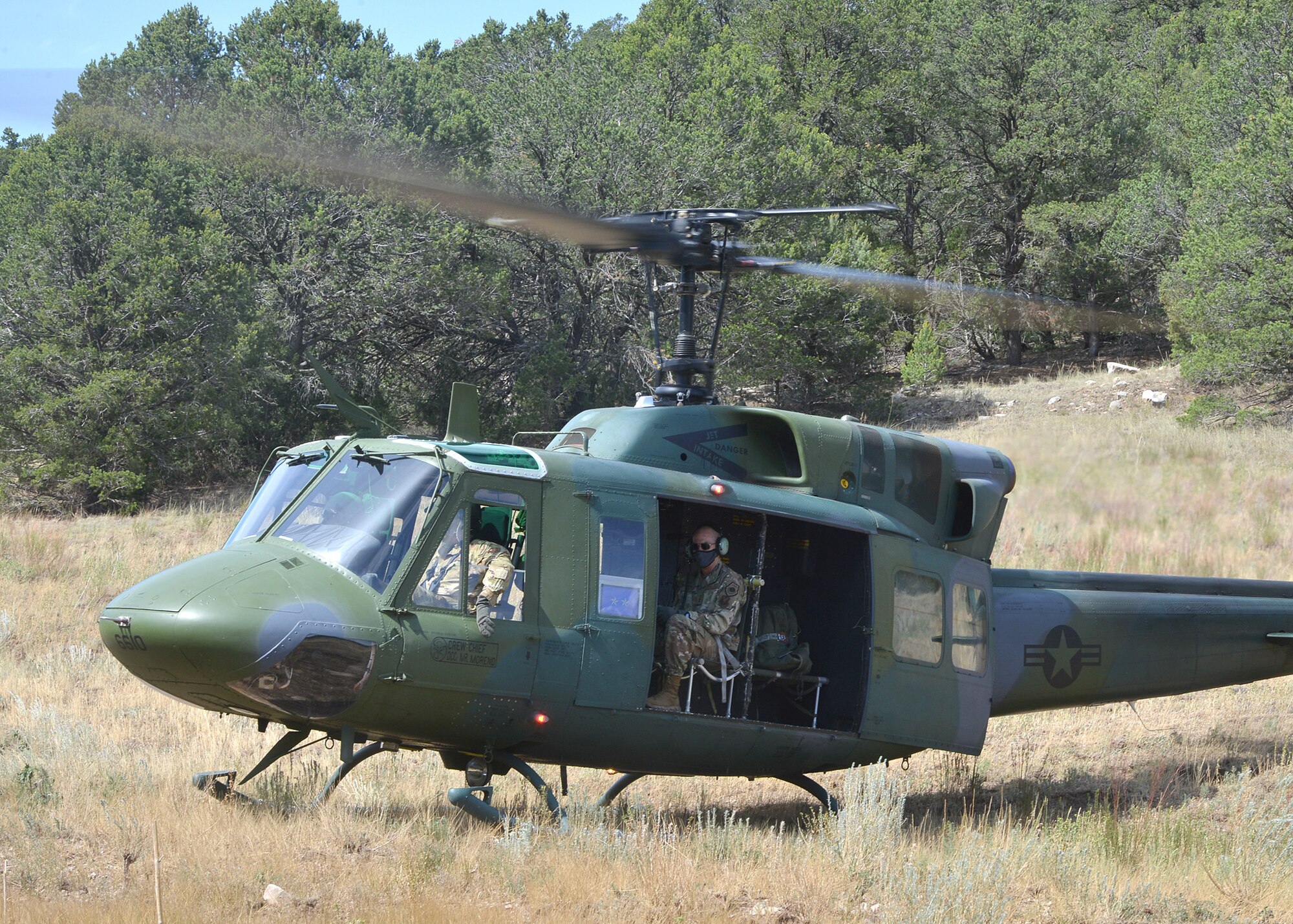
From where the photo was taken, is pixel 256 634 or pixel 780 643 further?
pixel 780 643

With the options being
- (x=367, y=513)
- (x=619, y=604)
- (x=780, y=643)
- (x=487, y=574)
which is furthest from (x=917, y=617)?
(x=367, y=513)

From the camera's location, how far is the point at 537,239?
2820 cm

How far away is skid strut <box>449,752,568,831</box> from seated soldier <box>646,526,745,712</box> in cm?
78

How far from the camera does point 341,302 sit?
27.0 m

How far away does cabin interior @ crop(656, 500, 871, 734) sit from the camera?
7.55 metres

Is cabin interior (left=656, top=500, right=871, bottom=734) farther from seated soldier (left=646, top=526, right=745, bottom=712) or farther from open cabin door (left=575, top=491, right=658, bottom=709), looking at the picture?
open cabin door (left=575, top=491, right=658, bottom=709)

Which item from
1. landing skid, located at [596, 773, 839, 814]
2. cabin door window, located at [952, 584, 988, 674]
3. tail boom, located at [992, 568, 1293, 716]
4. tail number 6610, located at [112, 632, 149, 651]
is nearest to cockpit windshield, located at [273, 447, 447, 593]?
tail number 6610, located at [112, 632, 149, 651]

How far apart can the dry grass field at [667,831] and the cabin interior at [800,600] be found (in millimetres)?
608

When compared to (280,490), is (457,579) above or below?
below

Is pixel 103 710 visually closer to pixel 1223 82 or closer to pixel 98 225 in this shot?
Result: pixel 98 225

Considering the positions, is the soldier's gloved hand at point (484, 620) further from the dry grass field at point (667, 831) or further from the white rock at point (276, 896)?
the white rock at point (276, 896)

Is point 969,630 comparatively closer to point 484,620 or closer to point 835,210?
point 835,210

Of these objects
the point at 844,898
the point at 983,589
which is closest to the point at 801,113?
the point at 983,589

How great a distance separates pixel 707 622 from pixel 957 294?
3214 mm
